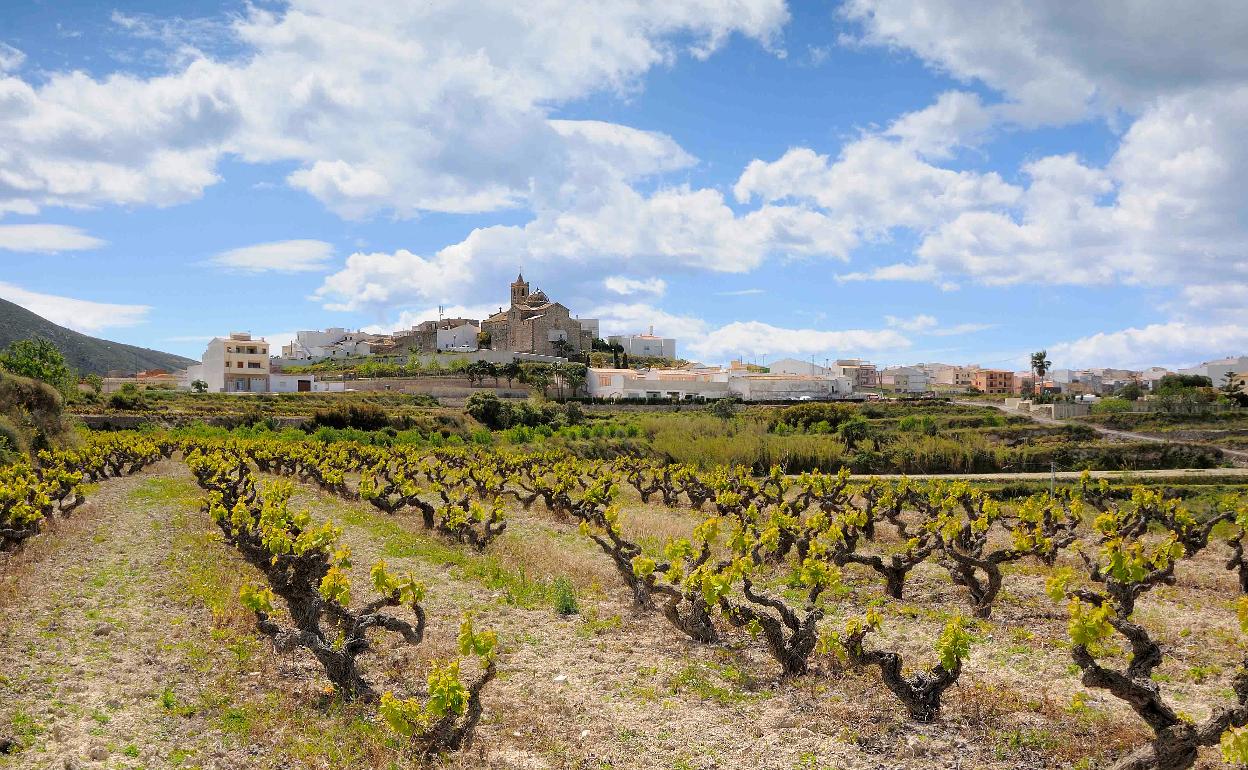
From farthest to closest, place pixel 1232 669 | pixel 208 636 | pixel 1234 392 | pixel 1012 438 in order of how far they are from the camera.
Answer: pixel 1234 392, pixel 1012 438, pixel 208 636, pixel 1232 669

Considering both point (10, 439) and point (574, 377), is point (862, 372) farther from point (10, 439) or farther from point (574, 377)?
point (10, 439)

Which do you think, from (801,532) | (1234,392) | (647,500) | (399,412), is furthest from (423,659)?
(1234,392)

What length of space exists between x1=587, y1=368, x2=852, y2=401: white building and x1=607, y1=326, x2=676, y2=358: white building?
3093 centimetres

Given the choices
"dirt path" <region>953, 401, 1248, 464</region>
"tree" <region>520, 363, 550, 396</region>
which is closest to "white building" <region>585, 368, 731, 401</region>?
"tree" <region>520, 363, 550, 396</region>

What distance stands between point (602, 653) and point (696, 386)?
7440 centimetres

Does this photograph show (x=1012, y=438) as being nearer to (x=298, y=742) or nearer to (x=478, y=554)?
(x=478, y=554)

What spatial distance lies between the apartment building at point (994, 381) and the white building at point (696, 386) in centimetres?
5696

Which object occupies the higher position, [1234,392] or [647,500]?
[1234,392]

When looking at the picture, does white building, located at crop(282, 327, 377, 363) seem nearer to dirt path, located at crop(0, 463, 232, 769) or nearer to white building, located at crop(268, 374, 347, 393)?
white building, located at crop(268, 374, 347, 393)

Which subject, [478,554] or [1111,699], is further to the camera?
[478,554]

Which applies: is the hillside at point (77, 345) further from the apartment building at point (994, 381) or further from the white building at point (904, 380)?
the apartment building at point (994, 381)

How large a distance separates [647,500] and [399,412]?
3363 centimetres

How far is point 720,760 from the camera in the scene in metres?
7.52

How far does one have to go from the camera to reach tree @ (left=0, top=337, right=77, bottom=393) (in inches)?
2130
